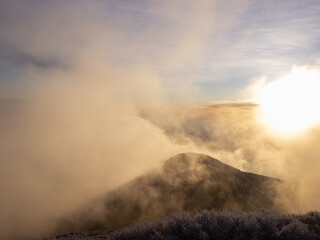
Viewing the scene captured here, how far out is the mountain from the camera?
4519cm

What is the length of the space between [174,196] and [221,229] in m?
44.4

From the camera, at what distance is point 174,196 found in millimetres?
48344

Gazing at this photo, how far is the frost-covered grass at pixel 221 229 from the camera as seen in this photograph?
5.62 metres

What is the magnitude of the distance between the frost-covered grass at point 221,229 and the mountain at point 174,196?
121 feet

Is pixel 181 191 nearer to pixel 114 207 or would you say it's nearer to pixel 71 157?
pixel 114 207

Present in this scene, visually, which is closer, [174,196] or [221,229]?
[221,229]

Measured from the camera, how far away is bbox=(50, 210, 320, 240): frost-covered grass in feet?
18.4

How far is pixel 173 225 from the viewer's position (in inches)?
240

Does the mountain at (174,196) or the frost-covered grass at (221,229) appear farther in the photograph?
the mountain at (174,196)

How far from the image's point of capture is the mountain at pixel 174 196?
45.2 m

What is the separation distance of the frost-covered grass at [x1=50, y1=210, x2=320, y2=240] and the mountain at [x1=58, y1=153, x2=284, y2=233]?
1448 inches

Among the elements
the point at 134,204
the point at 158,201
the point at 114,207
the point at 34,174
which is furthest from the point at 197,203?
the point at 34,174

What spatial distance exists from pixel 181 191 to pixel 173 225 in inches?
1746

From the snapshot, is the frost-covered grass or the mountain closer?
the frost-covered grass
